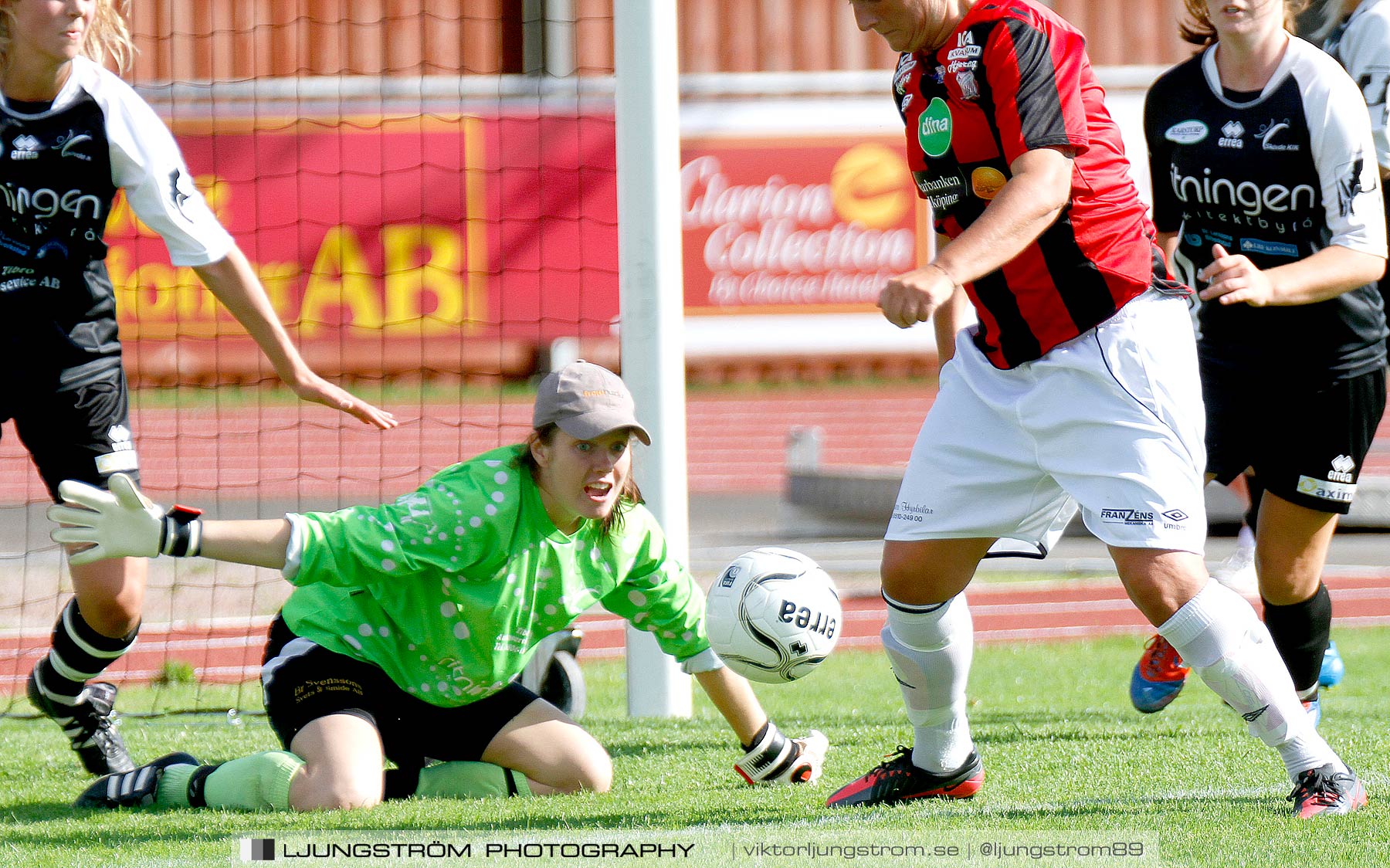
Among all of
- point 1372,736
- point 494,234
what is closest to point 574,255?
point 494,234

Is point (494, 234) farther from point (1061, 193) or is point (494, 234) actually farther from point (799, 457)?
point (1061, 193)

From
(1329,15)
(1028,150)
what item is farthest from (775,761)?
(1329,15)

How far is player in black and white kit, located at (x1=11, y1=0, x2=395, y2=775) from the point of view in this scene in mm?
4004

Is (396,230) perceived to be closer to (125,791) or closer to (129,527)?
(125,791)

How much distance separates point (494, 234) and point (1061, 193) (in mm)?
16127

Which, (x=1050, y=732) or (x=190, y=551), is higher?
(x=190, y=551)

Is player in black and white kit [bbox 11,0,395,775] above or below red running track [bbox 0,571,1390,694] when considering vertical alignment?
above

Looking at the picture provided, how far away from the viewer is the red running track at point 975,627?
6.92 metres

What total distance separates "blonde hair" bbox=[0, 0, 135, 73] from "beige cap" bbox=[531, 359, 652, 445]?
59.3 inches

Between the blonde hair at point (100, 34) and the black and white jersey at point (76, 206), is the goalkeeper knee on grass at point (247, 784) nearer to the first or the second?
the black and white jersey at point (76, 206)

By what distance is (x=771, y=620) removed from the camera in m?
3.82

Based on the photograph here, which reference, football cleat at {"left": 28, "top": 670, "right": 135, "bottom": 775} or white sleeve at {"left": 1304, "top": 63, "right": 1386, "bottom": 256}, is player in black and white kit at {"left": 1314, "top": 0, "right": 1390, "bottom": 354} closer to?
white sleeve at {"left": 1304, "top": 63, "right": 1386, "bottom": 256}

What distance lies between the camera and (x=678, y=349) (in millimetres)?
5559

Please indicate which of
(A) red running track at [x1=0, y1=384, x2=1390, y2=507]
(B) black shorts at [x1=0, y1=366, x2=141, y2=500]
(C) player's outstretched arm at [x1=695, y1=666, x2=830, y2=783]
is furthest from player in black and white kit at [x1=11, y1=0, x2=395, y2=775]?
(A) red running track at [x1=0, y1=384, x2=1390, y2=507]
